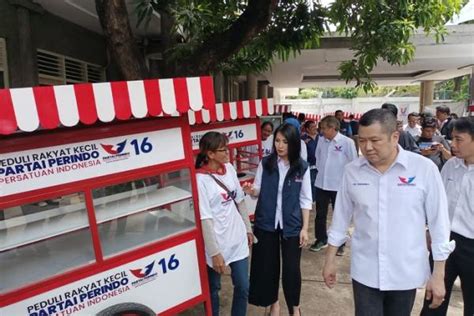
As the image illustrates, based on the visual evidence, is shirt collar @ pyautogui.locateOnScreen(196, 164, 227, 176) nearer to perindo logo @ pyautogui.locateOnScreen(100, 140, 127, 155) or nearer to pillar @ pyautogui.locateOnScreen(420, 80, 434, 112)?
perindo logo @ pyautogui.locateOnScreen(100, 140, 127, 155)

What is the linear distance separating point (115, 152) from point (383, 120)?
1.51 meters

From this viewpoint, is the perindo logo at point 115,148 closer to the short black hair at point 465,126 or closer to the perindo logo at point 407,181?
the perindo logo at point 407,181

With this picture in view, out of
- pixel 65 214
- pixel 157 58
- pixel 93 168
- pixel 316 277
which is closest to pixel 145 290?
pixel 65 214

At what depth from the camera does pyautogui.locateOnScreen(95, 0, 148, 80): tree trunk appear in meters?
2.93

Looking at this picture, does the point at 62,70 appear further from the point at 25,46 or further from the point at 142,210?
the point at 142,210

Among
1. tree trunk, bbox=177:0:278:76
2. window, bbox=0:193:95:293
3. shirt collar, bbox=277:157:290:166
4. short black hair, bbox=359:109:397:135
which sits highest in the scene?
tree trunk, bbox=177:0:278:76

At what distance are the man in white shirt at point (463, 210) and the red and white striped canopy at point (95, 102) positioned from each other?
1.61 m

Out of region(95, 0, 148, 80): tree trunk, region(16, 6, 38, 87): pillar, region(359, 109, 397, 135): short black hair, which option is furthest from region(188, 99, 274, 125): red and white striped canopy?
region(359, 109, 397, 135): short black hair

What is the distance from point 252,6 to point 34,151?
7.81 feet

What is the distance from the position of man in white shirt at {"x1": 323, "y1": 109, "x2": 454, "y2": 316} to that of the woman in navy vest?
2.53ft

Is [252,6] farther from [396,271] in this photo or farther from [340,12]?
[396,271]

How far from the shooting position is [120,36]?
117 inches

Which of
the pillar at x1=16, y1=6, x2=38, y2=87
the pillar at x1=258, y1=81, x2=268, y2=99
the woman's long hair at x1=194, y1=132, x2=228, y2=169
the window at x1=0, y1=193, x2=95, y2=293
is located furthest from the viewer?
the pillar at x1=258, y1=81, x2=268, y2=99

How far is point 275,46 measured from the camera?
4.23 m
